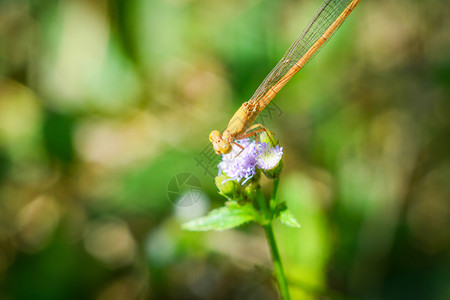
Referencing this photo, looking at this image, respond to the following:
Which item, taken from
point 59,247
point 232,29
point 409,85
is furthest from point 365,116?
point 59,247

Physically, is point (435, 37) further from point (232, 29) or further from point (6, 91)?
point (6, 91)

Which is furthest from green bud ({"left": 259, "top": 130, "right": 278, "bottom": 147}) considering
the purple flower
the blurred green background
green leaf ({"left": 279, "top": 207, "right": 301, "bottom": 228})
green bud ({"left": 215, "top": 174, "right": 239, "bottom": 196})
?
the blurred green background

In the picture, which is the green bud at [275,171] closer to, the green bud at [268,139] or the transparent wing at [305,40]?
the green bud at [268,139]

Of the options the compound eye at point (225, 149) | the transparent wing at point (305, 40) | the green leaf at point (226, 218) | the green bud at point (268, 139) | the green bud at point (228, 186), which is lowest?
the green leaf at point (226, 218)

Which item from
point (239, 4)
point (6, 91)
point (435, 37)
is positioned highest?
point (435, 37)

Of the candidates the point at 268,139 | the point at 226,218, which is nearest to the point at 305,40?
the point at 268,139

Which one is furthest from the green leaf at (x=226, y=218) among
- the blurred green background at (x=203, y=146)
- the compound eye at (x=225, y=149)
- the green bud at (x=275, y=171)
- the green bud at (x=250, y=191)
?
the blurred green background at (x=203, y=146)

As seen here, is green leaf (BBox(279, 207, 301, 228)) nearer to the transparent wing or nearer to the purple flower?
the purple flower
